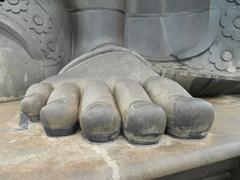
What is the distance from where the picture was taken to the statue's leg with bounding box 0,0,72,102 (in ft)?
2.59

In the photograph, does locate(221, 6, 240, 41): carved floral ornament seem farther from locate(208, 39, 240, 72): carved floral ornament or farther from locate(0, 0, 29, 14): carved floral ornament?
locate(0, 0, 29, 14): carved floral ornament

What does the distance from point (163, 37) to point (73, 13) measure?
348mm

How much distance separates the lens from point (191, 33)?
3.44ft

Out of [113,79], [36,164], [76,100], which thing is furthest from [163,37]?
[36,164]

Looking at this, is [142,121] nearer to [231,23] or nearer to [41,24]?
[41,24]

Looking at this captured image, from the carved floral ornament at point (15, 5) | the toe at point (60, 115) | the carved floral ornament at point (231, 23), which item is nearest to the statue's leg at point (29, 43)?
the carved floral ornament at point (15, 5)

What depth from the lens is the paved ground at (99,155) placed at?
38 cm

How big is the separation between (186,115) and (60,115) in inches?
8.2

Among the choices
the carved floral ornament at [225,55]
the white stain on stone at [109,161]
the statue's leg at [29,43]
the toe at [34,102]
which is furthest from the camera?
the carved floral ornament at [225,55]

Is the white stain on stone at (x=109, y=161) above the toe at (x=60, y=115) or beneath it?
beneath

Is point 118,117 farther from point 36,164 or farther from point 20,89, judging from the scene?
point 20,89

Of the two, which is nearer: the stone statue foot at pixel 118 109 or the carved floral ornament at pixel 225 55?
the stone statue foot at pixel 118 109

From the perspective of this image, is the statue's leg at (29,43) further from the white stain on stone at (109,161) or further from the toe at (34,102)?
the white stain on stone at (109,161)

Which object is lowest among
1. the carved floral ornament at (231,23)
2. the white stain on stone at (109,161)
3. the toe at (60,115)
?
the white stain on stone at (109,161)
